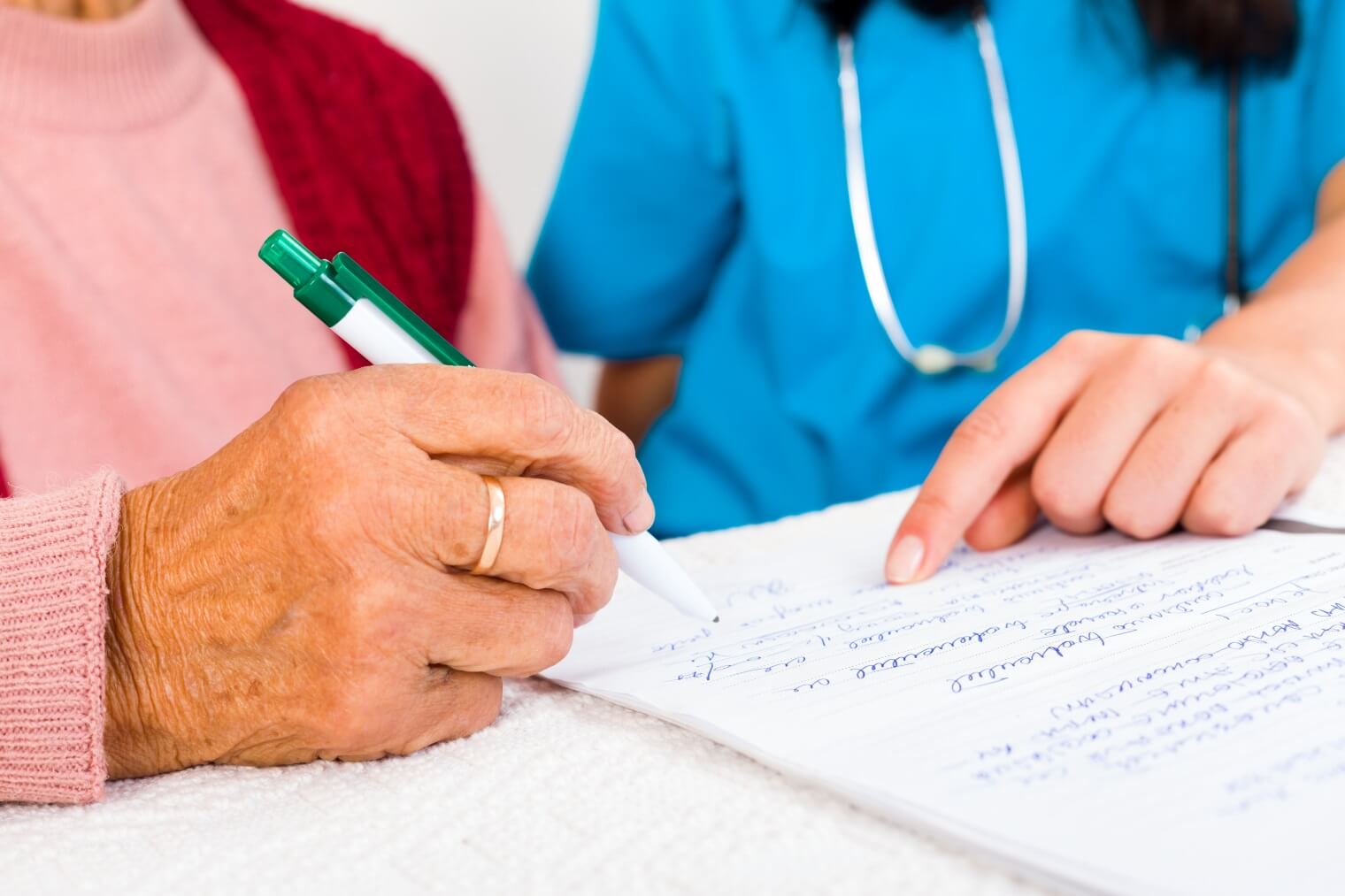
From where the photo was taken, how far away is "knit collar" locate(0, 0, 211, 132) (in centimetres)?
72

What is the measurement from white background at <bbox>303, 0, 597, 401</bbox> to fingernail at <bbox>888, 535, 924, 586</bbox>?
97 centimetres

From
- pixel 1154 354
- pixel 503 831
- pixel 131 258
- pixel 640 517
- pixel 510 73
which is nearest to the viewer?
pixel 503 831

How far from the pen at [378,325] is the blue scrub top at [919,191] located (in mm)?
418

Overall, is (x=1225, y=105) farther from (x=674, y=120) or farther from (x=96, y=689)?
(x=96, y=689)

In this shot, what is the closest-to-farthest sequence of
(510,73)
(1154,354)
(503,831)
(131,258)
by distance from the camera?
(503,831)
(1154,354)
(131,258)
(510,73)

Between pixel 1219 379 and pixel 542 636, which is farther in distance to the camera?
pixel 1219 379

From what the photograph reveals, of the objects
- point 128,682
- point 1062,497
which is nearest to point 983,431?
point 1062,497

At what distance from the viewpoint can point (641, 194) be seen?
36.8 inches

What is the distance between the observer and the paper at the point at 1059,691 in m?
0.27

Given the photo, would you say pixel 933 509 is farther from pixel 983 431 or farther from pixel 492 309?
pixel 492 309

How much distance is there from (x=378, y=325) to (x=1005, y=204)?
56 centimetres

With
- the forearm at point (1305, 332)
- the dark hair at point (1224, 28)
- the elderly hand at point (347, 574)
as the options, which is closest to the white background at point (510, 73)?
the dark hair at point (1224, 28)

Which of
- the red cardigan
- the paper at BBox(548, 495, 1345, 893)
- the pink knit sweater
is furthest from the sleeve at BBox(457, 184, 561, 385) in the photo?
the paper at BBox(548, 495, 1345, 893)

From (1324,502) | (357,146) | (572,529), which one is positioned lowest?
(1324,502)
